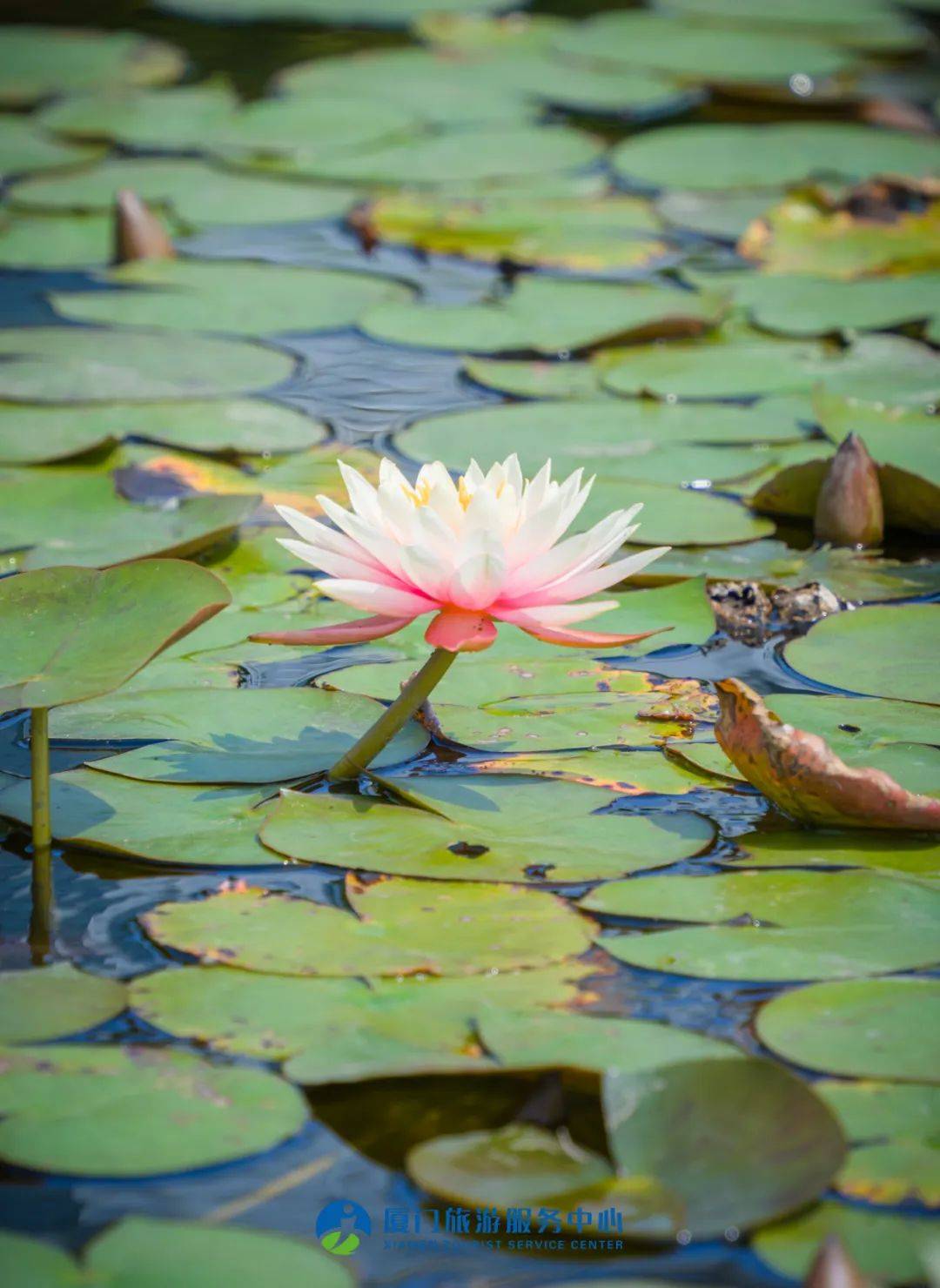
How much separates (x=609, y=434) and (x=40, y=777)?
1793mm

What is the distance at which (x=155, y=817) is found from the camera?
6.28 ft

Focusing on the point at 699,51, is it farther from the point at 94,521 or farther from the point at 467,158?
the point at 94,521

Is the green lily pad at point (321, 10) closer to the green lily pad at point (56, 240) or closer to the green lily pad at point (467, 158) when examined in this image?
the green lily pad at point (467, 158)

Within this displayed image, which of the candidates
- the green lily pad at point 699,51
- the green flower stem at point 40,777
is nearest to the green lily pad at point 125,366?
the green flower stem at point 40,777

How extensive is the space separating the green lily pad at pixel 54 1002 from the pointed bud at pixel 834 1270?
78cm

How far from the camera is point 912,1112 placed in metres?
1.43

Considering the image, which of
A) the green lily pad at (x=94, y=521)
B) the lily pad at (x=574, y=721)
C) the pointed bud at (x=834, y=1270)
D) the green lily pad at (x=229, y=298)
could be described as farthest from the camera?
the green lily pad at (x=229, y=298)

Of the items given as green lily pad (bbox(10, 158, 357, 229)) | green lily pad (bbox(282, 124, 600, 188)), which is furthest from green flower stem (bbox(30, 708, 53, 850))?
green lily pad (bbox(282, 124, 600, 188))

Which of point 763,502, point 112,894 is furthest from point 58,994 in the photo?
point 763,502

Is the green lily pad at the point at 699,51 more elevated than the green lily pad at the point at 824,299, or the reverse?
the green lily pad at the point at 699,51

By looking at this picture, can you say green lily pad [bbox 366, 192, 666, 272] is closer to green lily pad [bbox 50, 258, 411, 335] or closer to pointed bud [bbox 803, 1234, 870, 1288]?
green lily pad [bbox 50, 258, 411, 335]

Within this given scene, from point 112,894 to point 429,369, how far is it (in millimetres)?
2202

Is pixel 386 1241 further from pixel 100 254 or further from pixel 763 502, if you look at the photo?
pixel 100 254

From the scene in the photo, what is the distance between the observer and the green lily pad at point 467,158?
5102 mm
